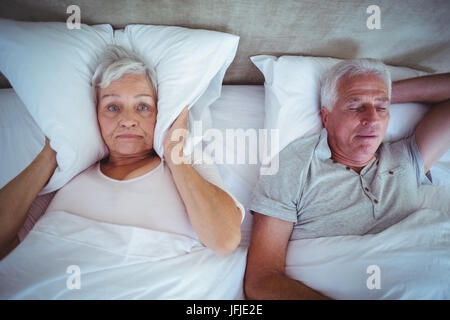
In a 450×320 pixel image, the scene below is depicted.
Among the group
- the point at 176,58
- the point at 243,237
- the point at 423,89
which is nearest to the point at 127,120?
the point at 176,58

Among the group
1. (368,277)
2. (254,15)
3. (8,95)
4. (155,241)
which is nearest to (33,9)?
(8,95)

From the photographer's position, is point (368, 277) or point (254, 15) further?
point (254, 15)

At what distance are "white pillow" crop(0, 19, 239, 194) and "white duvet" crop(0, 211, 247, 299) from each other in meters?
0.19

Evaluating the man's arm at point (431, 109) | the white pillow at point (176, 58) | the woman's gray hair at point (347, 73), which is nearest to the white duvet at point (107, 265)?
the white pillow at point (176, 58)

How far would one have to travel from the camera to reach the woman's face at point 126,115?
29.1 inches

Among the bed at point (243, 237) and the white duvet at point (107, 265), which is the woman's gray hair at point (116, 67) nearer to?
the bed at point (243, 237)

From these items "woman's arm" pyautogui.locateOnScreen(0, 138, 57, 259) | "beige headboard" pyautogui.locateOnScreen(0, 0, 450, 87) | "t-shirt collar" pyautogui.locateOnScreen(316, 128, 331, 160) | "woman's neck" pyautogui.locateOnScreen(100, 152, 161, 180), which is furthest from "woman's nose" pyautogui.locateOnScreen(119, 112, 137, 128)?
"t-shirt collar" pyautogui.locateOnScreen(316, 128, 331, 160)

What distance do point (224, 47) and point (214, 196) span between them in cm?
53

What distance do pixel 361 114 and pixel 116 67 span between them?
82cm

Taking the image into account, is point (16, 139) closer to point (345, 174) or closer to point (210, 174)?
point (210, 174)

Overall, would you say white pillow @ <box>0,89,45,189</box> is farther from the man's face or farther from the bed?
the man's face

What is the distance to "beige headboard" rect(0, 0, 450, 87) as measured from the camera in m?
0.81
